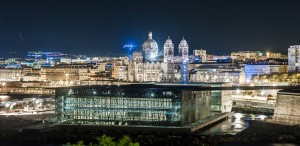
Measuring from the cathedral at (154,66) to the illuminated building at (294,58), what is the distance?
17.6 m

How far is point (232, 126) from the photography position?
42.9 metres

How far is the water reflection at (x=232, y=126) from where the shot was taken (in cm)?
3934

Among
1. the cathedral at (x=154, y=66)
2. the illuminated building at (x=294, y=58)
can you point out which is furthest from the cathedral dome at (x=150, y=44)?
the illuminated building at (x=294, y=58)

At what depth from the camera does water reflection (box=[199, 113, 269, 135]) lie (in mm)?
39344

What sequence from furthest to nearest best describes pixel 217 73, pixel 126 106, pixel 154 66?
pixel 154 66
pixel 217 73
pixel 126 106

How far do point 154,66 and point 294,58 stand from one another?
74.4ft

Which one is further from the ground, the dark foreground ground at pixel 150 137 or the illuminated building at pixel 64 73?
the illuminated building at pixel 64 73

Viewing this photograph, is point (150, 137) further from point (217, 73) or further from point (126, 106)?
point (217, 73)

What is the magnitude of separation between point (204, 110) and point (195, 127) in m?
6.47

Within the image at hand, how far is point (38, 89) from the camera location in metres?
80.2

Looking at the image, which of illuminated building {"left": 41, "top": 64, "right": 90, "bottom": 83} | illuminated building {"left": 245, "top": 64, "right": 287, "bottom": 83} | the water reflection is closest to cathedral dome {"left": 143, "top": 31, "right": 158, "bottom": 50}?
illuminated building {"left": 41, "top": 64, "right": 90, "bottom": 83}

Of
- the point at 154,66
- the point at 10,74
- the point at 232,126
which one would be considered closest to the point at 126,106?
the point at 232,126

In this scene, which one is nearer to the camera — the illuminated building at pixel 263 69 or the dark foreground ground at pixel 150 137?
the dark foreground ground at pixel 150 137

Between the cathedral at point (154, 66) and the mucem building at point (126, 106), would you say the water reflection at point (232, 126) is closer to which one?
the mucem building at point (126, 106)
